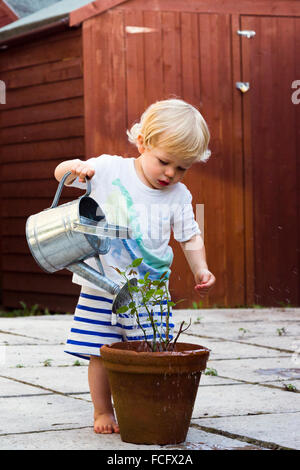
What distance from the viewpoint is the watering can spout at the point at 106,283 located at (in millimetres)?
2648

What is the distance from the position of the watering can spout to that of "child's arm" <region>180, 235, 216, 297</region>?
281mm

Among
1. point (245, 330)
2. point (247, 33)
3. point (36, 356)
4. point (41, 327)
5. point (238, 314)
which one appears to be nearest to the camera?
point (36, 356)

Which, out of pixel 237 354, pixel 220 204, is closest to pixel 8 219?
pixel 220 204

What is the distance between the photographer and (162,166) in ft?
9.09

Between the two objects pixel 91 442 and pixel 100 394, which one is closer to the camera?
pixel 91 442

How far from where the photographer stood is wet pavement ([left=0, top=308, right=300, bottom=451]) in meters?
2.57

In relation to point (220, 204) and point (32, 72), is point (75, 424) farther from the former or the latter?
point (32, 72)

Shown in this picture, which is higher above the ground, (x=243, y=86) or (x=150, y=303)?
(x=243, y=86)

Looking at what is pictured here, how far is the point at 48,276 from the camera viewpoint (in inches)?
301

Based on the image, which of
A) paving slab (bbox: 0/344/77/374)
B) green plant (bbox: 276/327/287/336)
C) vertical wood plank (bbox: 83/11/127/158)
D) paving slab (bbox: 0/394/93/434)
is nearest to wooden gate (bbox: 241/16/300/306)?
vertical wood plank (bbox: 83/11/127/158)

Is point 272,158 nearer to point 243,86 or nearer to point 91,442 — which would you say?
point 243,86

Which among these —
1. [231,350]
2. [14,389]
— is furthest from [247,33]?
[14,389]

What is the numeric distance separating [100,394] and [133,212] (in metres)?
0.61

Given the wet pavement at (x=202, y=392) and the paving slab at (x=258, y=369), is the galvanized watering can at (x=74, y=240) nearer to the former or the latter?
the wet pavement at (x=202, y=392)
